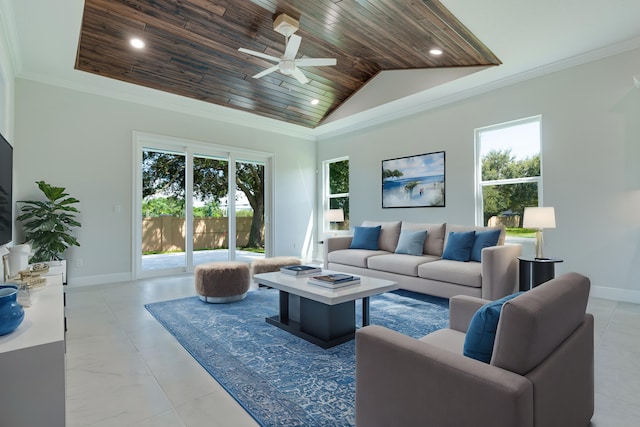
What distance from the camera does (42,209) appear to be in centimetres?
388

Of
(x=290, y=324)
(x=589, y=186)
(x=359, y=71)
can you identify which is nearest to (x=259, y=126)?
(x=359, y=71)

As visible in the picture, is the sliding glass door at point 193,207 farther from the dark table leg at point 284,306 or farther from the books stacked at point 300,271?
the dark table leg at point 284,306

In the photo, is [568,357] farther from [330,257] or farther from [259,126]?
[259,126]

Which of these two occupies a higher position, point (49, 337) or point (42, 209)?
point (42, 209)

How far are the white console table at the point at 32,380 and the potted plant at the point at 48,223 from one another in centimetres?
322

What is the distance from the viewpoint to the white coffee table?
2.42 meters

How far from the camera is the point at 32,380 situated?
1.19 metres

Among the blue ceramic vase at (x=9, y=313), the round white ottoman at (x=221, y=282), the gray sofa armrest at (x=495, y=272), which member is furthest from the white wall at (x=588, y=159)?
the blue ceramic vase at (x=9, y=313)

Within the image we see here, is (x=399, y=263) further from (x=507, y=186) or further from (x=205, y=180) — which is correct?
(x=205, y=180)

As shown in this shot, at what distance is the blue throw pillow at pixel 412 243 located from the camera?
433 centimetres

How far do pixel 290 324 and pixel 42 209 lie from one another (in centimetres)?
339

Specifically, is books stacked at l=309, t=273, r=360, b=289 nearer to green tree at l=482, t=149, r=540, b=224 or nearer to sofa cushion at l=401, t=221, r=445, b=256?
sofa cushion at l=401, t=221, r=445, b=256

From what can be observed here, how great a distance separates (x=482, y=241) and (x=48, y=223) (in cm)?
508

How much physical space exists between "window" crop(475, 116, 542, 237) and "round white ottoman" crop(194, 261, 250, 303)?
341 cm
